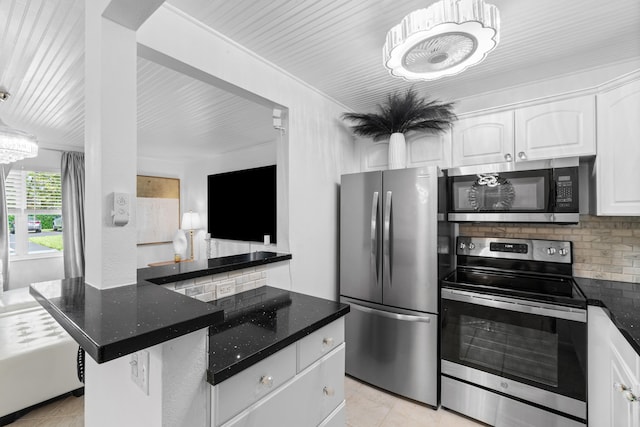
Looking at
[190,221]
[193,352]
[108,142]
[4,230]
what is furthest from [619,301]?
[4,230]

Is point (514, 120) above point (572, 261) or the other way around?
above

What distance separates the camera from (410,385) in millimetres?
2182

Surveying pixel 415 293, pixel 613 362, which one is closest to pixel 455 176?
pixel 415 293

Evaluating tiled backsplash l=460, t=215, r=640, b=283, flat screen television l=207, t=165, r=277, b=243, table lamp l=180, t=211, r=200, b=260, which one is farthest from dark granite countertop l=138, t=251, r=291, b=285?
table lamp l=180, t=211, r=200, b=260

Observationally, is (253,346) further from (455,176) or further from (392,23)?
(455,176)

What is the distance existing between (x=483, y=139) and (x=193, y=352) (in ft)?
7.73

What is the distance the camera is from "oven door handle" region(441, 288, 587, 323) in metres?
1.67

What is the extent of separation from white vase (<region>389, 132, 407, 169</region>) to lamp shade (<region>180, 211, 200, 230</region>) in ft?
12.4

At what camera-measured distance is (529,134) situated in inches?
81.1

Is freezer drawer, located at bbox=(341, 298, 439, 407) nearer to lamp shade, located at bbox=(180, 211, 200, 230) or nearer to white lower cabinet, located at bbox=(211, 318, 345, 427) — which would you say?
white lower cabinet, located at bbox=(211, 318, 345, 427)

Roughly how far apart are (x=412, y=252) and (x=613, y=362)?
1.15m

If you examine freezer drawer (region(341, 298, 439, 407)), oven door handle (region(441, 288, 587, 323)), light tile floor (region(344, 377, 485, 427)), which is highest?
oven door handle (region(441, 288, 587, 323))

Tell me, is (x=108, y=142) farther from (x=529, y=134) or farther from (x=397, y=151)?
(x=529, y=134)

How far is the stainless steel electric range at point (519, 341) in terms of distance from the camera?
5.56 feet
